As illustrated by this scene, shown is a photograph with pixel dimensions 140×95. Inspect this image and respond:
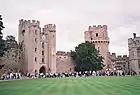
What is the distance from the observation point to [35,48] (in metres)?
66.8

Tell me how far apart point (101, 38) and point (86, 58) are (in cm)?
1357

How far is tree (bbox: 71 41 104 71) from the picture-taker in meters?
72.0

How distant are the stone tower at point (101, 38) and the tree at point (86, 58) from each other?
9424 millimetres

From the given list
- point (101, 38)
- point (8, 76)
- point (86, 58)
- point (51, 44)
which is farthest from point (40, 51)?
point (101, 38)

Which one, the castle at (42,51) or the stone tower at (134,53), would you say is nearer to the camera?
the castle at (42,51)

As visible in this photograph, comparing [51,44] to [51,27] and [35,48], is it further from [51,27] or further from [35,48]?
[35,48]

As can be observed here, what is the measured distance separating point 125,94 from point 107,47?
71.5 metres

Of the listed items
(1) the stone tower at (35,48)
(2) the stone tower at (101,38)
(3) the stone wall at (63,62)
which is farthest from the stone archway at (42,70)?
(2) the stone tower at (101,38)

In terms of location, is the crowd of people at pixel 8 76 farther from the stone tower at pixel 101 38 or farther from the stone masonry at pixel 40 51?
the stone tower at pixel 101 38

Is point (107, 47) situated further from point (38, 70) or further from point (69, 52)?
point (38, 70)

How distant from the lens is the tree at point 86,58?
236 ft

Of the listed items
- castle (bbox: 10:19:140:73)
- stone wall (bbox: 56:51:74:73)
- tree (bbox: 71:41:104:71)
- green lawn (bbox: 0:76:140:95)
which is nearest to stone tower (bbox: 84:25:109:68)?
castle (bbox: 10:19:140:73)

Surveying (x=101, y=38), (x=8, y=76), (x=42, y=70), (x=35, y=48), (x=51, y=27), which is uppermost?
(x=51, y=27)

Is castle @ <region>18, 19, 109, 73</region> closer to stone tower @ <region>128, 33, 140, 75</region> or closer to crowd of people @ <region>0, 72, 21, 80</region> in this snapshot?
crowd of people @ <region>0, 72, 21, 80</region>
